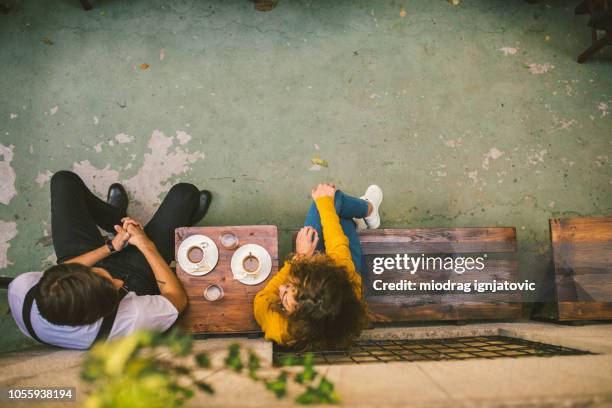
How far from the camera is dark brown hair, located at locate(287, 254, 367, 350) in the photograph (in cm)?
156

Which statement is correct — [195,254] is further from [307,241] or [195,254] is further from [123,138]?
[123,138]

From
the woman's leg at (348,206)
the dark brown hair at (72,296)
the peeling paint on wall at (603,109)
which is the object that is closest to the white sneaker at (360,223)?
the woman's leg at (348,206)

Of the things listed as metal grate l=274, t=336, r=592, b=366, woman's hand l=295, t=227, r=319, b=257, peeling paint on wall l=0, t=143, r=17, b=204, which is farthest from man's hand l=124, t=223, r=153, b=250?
peeling paint on wall l=0, t=143, r=17, b=204

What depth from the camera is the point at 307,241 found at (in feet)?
6.36

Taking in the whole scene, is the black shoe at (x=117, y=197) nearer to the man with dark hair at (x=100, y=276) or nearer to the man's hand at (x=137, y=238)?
the man with dark hair at (x=100, y=276)

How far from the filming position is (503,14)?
9.50 ft

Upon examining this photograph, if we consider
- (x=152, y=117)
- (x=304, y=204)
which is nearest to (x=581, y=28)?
(x=304, y=204)

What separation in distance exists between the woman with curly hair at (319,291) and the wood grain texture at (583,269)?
1.23m

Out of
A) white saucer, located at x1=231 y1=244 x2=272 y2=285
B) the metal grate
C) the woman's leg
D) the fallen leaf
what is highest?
the fallen leaf

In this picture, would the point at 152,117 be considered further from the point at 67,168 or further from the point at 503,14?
the point at 503,14

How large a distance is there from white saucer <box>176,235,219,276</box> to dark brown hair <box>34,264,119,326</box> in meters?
0.44

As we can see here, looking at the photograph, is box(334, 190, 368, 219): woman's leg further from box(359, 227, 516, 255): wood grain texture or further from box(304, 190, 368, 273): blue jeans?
box(359, 227, 516, 255): wood grain texture

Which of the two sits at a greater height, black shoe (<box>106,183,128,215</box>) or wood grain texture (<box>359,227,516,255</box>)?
black shoe (<box>106,183,128,215</box>)

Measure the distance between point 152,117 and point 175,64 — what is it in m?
0.44
